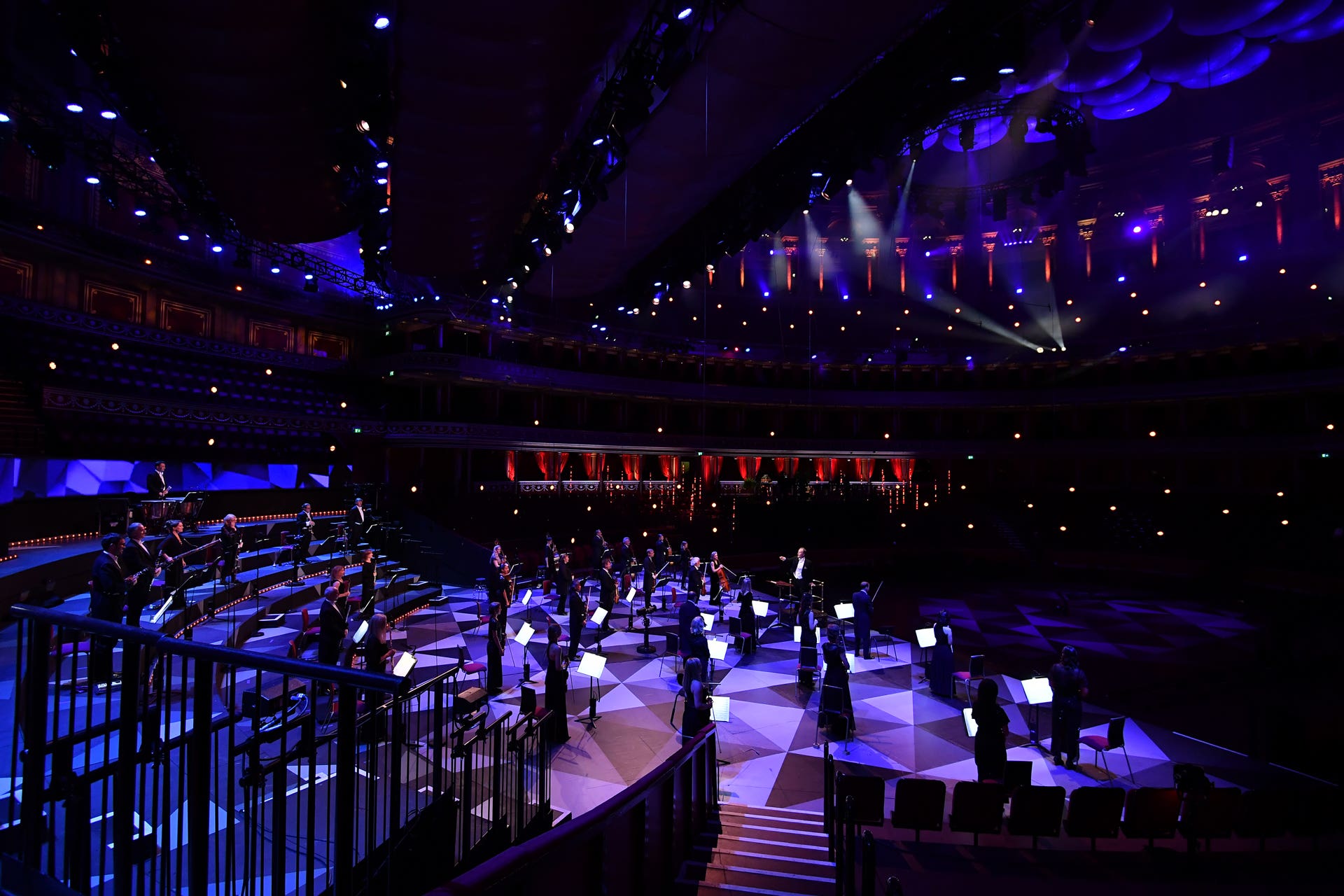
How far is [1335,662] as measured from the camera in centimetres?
1411

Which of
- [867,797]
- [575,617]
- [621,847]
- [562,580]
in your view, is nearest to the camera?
[621,847]

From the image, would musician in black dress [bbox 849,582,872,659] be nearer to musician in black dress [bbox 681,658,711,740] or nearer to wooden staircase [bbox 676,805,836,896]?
A: musician in black dress [bbox 681,658,711,740]

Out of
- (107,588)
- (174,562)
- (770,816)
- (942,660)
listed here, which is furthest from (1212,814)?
(174,562)

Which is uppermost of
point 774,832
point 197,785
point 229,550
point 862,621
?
point 197,785

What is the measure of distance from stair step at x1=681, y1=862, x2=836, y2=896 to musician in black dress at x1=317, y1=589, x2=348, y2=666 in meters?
5.48

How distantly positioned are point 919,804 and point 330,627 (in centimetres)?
739

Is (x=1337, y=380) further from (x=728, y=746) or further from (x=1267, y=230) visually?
(x=728, y=746)

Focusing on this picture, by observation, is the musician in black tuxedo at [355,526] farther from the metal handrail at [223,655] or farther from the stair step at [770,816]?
the metal handrail at [223,655]

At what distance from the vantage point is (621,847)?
3.79 meters

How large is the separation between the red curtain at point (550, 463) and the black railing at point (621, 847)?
2916cm

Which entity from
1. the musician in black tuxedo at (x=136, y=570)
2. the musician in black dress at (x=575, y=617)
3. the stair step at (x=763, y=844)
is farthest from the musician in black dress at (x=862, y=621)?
the musician in black tuxedo at (x=136, y=570)

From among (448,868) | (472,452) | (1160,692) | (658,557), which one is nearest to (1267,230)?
(1160,692)

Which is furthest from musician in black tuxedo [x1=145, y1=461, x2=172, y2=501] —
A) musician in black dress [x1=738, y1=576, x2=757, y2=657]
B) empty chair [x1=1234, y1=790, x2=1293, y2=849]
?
empty chair [x1=1234, y1=790, x2=1293, y2=849]

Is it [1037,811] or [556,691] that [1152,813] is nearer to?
[1037,811]
